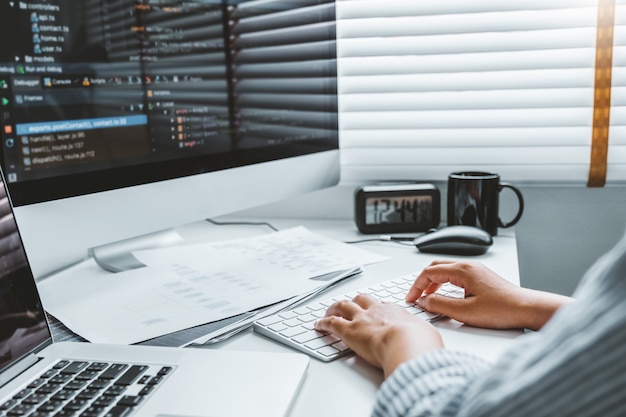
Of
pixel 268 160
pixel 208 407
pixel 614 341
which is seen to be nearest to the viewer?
pixel 614 341

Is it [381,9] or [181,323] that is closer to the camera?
[181,323]

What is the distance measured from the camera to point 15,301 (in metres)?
0.59

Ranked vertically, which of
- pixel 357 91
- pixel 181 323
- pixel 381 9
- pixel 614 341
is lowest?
pixel 181 323

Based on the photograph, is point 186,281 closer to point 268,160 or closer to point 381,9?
point 268,160

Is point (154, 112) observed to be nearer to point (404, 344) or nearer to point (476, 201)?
point (404, 344)

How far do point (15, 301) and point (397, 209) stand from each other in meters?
0.75

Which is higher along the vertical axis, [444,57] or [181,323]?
[444,57]

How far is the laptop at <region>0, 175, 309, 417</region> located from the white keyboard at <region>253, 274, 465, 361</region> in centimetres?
6

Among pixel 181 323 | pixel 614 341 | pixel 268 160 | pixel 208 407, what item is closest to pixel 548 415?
pixel 614 341

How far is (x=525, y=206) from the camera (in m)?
1.27

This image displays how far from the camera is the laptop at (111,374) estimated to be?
1.59 ft

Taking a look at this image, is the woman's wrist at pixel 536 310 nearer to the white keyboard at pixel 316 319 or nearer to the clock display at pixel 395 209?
the white keyboard at pixel 316 319

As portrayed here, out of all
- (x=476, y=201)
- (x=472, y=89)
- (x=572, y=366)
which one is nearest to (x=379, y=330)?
(x=572, y=366)

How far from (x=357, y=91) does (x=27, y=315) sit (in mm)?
872
